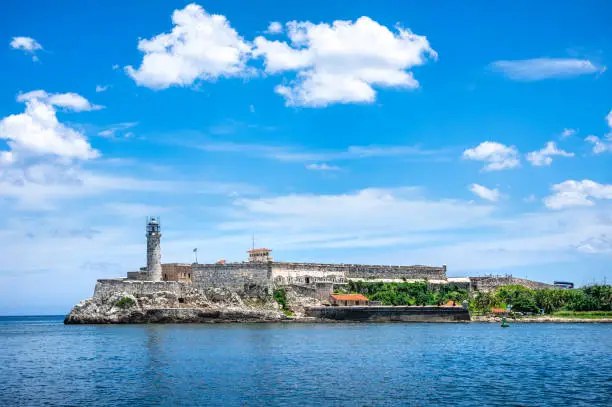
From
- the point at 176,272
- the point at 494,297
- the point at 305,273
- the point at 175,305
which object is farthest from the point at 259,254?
the point at 494,297

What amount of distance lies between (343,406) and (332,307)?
47.7 metres

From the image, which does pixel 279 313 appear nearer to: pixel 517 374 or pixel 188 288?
pixel 188 288

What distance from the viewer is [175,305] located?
228 ft

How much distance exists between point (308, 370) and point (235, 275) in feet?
138

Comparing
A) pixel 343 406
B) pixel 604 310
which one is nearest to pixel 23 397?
pixel 343 406

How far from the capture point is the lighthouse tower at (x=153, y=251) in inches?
2830

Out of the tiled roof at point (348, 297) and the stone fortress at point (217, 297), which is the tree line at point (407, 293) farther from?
the stone fortress at point (217, 297)

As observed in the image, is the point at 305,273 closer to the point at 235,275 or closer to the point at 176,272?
the point at 235,275

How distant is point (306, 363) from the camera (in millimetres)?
34156

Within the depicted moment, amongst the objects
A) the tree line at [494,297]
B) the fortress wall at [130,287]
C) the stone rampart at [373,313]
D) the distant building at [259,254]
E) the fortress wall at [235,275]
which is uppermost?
the distant building at [259,254]

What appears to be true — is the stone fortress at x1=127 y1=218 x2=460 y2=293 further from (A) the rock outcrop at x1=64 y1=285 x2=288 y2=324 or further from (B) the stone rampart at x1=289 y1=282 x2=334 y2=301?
(A) the rock outcrop at x1=64 y1=285 x2=288 y2=324

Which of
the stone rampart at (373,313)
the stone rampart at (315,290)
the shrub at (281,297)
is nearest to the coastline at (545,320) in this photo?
the stone rampart at (373,313)

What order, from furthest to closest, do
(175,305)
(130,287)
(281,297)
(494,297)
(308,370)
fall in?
(494,297) < (281,297) < (175,305) < (130,287) < (308,370)

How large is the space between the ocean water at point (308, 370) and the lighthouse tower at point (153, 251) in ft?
64.0
